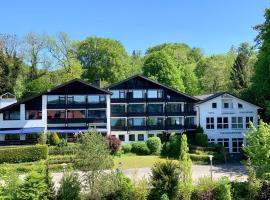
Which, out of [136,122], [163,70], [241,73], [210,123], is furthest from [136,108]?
[241,73]

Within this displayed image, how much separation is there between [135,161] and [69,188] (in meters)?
21.0

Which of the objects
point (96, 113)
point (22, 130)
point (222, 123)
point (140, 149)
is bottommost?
point (140, 149)

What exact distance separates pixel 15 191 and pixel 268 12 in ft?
121

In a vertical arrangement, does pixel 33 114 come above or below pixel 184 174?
above

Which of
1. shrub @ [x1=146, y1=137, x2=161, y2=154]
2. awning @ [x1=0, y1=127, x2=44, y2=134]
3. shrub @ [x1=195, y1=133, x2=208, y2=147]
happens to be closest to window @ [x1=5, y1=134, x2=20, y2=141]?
awning @ [x1=0, y1=127, x2=44, y2=134]

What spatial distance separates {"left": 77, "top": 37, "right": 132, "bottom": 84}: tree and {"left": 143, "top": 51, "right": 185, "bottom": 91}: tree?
750cm

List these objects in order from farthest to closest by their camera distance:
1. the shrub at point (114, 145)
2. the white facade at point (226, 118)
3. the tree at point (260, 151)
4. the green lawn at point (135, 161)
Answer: the white facade at point (226, 118) → the shrub at point (114, 145) → the green lawn at point (135, 161) → the tree at point (260, 151)

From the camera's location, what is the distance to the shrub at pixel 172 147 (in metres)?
50.8

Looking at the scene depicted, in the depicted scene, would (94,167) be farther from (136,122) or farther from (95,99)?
→ (136,122)

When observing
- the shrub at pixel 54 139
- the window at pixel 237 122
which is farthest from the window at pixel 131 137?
the window at pixel 237 122

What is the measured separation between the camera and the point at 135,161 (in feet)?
153

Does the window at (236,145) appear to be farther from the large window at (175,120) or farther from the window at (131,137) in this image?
the window at (131,137)

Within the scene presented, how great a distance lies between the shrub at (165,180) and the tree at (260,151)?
20.7ft

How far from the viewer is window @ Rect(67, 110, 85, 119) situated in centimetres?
5550
